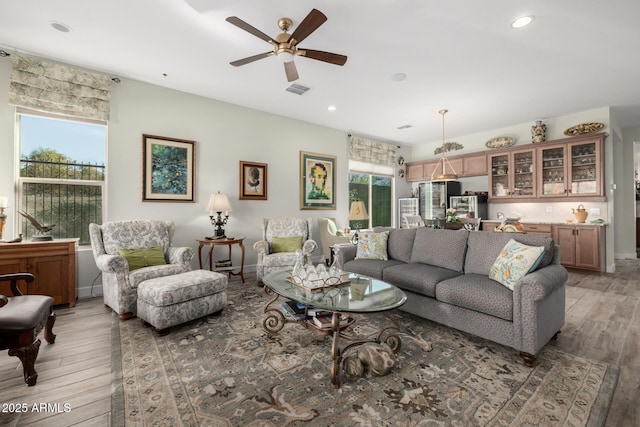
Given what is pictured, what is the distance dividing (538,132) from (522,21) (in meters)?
3.64

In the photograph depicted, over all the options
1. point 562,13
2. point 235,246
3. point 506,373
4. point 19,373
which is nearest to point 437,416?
point 506,373

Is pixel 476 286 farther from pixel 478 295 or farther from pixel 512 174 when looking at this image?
pixel 512 174

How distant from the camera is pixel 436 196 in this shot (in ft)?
22.0

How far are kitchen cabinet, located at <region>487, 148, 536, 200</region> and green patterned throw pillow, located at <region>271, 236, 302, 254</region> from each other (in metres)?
4.47

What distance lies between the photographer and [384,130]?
20.4ft

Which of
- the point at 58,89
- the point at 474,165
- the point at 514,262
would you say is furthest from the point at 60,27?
the point at 474,165

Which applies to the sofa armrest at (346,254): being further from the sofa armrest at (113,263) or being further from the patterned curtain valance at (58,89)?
the patterned curtain valance at (58,89)

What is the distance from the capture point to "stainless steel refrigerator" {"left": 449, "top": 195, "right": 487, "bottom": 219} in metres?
6.00

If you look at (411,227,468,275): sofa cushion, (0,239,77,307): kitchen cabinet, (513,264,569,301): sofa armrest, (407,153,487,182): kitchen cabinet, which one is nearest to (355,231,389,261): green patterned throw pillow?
(411,227,468,275): sofa cushion

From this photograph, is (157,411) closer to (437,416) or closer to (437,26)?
(437,416)

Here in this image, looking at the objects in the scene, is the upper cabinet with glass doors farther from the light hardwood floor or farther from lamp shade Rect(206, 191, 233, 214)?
lamp shade Rect(206, 191, 233, 214)

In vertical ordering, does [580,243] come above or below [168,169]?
Answer: below

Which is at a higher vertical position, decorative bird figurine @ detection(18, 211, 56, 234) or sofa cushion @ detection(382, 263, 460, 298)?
decorative bird figurine @ detection(18, 211, 56, 234)

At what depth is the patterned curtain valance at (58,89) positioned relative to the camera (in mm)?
3150
